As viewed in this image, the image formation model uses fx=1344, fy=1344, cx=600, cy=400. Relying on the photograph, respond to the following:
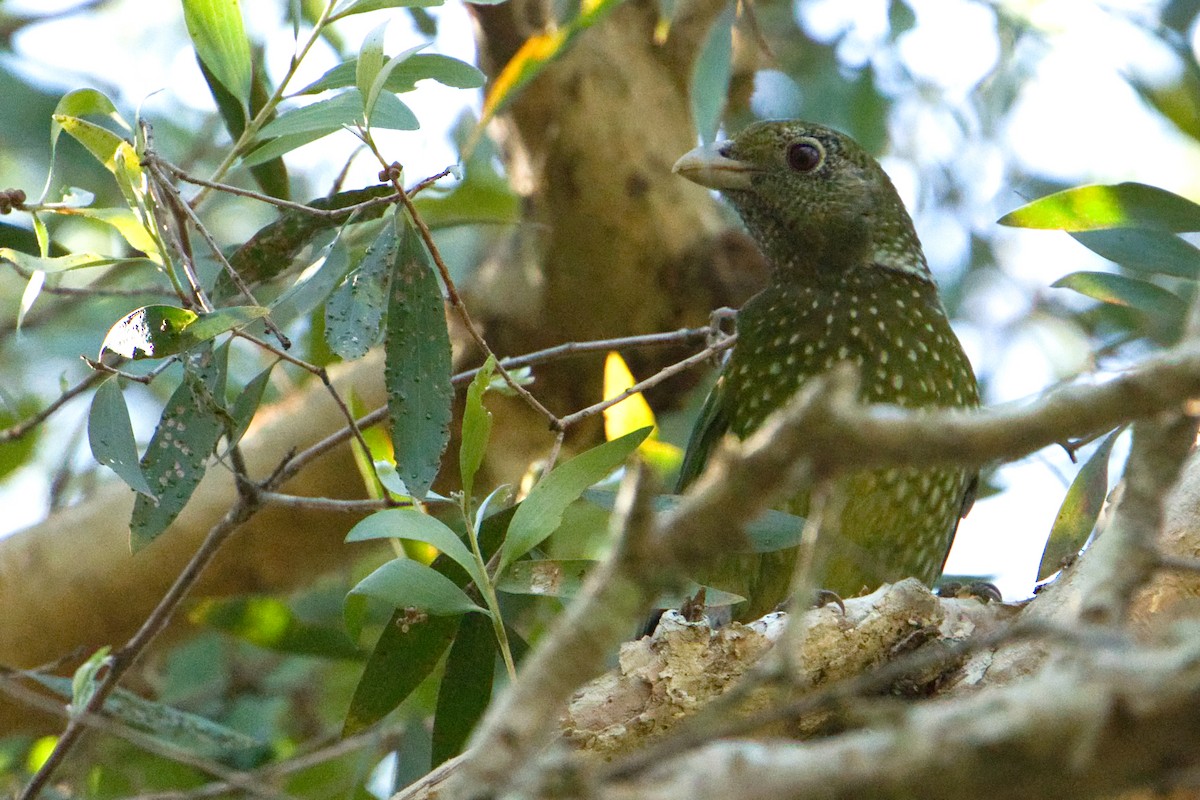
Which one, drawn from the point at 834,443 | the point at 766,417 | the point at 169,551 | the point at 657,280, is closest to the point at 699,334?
the point at 766,417

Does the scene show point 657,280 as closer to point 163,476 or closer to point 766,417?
point 766,417

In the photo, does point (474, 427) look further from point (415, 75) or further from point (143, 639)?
point (143, 639)

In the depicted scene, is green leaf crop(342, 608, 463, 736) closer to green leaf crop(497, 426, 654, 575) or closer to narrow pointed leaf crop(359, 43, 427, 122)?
green leaf crop(497, 426, 654, 575)

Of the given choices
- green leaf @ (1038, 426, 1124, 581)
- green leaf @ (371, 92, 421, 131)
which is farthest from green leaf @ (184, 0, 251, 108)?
green leaf @ (1038, 426, 1124, 581)

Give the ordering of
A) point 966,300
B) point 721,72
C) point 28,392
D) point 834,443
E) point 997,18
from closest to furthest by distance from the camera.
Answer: point 834,443, point 721,72, point 997,18, point 28,392, point 966,300

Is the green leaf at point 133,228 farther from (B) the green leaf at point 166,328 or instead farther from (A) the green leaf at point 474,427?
(A) the green leaf at point 474,427

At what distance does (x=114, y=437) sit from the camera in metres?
2.11

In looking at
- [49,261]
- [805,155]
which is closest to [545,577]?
[49,261]

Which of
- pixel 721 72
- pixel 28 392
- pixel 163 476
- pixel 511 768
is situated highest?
pixel 28 392

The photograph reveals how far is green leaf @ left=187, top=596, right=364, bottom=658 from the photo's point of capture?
10.9 feet

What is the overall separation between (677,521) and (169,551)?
3.02 m

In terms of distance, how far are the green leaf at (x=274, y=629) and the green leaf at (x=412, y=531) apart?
134cm

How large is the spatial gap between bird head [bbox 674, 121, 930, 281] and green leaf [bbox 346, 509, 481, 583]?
5.13 ft

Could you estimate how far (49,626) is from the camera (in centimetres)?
373
